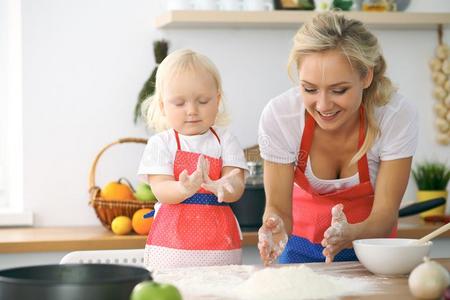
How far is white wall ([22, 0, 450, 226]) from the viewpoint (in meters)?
3.54

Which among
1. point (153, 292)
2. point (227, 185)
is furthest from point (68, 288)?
point (227, 185)

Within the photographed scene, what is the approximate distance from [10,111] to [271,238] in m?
1.84

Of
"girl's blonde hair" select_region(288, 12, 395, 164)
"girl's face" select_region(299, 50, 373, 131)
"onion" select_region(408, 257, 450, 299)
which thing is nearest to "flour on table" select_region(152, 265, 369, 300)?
"onion" select_region(408, 257, 450, 299)

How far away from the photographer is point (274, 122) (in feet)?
7.77

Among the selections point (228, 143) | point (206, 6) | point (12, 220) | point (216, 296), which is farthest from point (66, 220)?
point (216, 296)

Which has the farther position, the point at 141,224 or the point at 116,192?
the point at 116,192

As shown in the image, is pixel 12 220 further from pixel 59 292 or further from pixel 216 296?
pixel 59 292

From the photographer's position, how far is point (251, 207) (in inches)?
126

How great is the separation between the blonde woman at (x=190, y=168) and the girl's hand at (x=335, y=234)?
0.97ft

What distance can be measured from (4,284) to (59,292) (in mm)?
78

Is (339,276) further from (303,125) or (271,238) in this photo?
(303,125)

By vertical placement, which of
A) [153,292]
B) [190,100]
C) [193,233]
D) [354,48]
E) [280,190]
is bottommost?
[193,233]

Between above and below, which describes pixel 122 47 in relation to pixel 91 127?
above

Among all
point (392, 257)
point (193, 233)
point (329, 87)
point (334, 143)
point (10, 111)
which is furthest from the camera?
point (10, 111)
